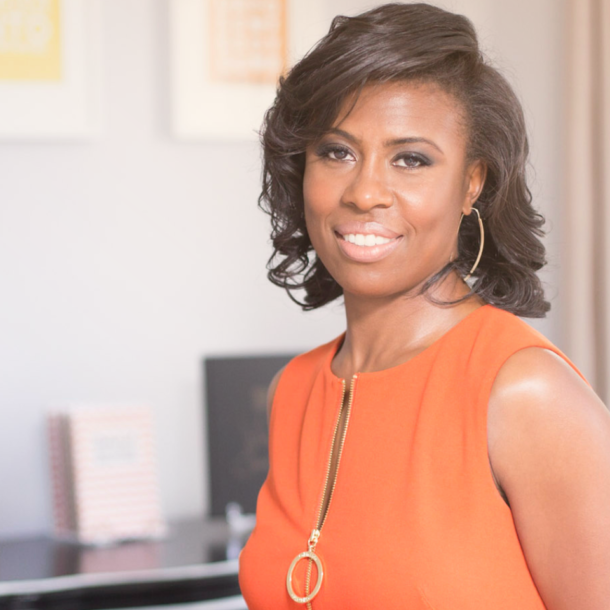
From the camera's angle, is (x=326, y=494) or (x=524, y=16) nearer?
(x=326, y=494)

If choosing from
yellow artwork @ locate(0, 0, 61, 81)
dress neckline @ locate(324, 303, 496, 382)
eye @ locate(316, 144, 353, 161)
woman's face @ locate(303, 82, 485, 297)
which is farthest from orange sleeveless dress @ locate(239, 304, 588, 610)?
yellow artwork @ locate(0, 0, 61, 81)

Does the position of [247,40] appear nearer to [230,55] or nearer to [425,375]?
[230,55]

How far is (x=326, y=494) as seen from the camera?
115 centimetres

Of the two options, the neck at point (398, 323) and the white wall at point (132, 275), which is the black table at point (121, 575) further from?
the neck at point (398, 323)

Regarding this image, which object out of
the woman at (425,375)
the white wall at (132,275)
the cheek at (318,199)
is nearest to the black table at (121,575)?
the white wall at (132,275)

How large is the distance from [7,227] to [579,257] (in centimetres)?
146

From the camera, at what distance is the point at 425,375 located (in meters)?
1.11

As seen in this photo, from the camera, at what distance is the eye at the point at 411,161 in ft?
3.49

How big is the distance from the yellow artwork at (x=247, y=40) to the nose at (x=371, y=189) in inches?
54.6

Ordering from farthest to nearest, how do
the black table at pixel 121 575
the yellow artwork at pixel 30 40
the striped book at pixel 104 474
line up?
the yellow artwork at pixel 30 40 → the striped book at pixel 104 474 → the black table at pixel 121 575

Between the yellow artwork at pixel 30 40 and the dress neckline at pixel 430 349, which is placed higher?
the yellow artwork at pixel 30 40

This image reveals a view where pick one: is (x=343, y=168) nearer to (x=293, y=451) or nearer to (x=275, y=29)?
(x=293, y=451)

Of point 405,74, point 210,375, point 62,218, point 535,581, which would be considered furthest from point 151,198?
point 535,581

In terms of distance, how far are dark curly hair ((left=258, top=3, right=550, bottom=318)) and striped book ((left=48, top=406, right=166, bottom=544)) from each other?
3.73 feet
